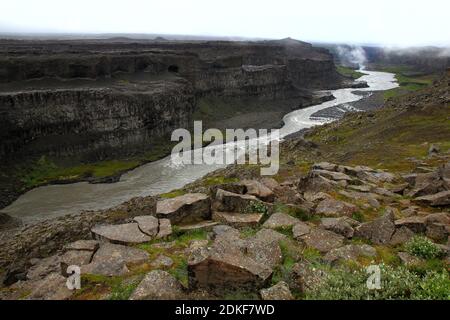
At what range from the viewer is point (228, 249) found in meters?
14.8

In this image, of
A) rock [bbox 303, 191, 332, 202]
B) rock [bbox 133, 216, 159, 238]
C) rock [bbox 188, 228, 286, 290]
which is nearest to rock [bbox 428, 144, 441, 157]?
rock [bbox 303, 191, 332, 202]

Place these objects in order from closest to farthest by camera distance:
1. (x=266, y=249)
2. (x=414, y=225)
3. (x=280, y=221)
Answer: (x=266, y=249), (x=414, y=225), (x=280, y=221)

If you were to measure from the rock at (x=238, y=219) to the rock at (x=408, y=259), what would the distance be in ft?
20.6

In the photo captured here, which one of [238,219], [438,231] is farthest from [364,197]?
[238,219]

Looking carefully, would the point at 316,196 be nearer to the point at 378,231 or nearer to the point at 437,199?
the point at 378,231

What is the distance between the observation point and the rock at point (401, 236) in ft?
59.8

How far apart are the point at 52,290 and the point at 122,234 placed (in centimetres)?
487

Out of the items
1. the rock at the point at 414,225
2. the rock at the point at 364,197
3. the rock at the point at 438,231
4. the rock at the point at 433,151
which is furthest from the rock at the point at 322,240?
the rock at the point at 433,151

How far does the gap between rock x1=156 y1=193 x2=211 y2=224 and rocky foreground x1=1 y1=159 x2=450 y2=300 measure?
0.05 metres

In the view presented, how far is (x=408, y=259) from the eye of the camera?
16.4 metres

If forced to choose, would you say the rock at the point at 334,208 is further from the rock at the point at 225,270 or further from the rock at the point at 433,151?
the rock at the point at 433,151

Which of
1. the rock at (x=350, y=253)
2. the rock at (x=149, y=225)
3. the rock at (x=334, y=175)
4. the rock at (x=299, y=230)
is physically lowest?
the rock at (x=334, y=175)

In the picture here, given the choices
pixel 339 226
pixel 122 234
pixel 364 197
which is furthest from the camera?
pixel 364 197

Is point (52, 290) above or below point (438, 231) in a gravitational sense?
below
